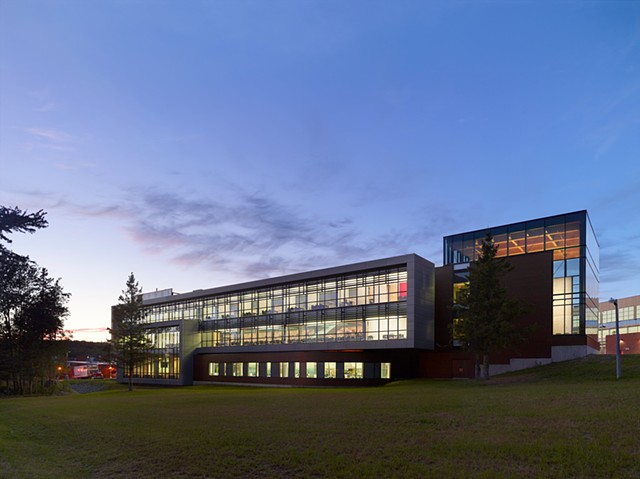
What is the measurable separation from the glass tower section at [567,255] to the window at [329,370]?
24743 mm

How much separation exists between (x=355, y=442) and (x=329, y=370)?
161 ft

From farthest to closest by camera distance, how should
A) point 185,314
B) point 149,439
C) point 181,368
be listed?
1. point 185,314
2. point 181,368
3. point 149,439

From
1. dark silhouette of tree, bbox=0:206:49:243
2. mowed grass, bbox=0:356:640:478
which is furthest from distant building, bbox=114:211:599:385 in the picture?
dark silhouette of tree, bbox=0:206:49:243

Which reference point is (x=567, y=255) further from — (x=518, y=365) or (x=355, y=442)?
(x=355, y=442)

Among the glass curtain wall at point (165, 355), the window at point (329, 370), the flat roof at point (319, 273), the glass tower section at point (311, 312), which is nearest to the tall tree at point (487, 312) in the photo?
the flat roof at point (319, 273)

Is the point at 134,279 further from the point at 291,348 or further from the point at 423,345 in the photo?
the point at 423,345

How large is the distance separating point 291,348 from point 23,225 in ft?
163

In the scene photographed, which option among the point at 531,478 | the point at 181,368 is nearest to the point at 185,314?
the point at 181,368

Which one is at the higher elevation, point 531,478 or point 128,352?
point 531,478

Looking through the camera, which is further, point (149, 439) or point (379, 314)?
point (379, 314)

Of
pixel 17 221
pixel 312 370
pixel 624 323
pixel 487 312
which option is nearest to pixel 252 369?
pixel 312 370

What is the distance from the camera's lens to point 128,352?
58.9 meters

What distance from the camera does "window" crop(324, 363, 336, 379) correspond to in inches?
2430

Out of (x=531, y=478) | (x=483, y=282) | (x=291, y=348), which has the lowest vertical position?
(x=291, y=348)
